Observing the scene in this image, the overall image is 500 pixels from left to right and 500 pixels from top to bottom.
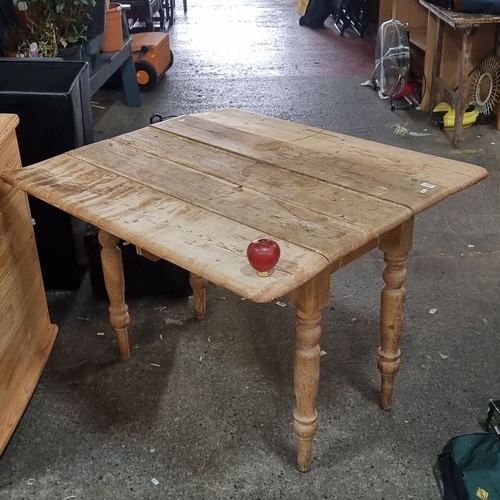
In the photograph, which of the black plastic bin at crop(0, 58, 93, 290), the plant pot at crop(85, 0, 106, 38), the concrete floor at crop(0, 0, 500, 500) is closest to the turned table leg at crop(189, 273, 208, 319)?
the concrete floor at crop(0, 0, 500, 500)

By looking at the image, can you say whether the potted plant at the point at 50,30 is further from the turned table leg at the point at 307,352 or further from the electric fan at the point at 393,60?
the turned table leg at the point at 307,352


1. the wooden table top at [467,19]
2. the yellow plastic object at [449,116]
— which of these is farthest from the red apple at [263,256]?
the yellow plastic object at [449,116]

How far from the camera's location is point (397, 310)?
1623mm

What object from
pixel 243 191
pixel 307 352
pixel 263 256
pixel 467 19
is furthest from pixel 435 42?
pixel 263 256

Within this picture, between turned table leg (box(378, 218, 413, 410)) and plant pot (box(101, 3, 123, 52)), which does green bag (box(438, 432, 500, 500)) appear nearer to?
turned table leg (box(378, 218, 413, 410))

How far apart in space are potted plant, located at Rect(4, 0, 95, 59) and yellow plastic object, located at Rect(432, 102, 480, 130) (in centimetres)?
199

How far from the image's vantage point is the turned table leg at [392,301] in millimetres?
1519

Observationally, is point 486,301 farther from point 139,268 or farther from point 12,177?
point 12,177

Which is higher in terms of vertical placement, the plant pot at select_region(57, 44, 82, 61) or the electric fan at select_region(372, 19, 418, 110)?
the plant pot at select_region(57, 44, 82, 61)

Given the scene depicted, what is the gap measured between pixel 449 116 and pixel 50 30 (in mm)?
2175

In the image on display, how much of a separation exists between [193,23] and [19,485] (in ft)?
20.4

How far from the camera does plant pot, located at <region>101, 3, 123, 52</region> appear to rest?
150 inches

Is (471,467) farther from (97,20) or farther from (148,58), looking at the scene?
(148,58)

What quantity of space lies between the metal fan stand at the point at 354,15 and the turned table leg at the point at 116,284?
5022 millimetres
